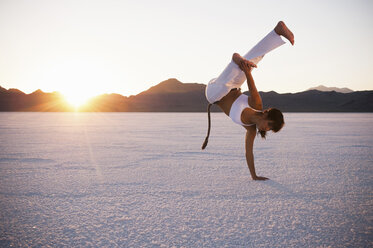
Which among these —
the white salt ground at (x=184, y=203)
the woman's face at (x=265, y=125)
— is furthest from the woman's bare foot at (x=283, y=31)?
the white salt ground at (x=184, y=203)

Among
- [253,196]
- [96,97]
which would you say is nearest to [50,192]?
[253,196]

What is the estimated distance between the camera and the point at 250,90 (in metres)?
2.95

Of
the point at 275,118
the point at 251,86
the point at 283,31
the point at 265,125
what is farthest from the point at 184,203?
the point at 283,31

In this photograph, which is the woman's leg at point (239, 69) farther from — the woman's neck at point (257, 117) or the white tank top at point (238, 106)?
the woman's neck at point (257, 117)

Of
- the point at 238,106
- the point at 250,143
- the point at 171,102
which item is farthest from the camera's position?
the point at 171,102

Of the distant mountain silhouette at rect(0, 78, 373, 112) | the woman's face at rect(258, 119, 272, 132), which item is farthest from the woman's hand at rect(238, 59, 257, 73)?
the distant mountain silhouette at rect(0, 78, 373, 112)

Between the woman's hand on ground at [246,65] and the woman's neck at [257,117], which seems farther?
the woman's neck at [257,117]

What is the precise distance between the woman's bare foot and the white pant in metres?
0.05

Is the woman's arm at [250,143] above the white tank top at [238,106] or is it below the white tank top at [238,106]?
below

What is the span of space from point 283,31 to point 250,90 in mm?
705

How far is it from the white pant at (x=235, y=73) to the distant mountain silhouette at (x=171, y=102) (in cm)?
8301

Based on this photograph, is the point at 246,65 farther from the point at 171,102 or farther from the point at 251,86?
the point at 171,102

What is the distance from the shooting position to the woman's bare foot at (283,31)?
9.48 feet

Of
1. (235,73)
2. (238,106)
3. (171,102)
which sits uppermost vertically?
(171,102)
